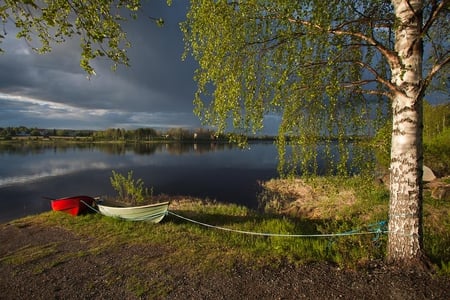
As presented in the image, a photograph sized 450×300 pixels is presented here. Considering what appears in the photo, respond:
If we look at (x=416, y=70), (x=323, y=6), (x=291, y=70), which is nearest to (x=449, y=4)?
(x=416, y=70)

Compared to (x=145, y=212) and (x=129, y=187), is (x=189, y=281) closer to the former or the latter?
(x=145, y=212)

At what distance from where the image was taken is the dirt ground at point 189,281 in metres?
4.77

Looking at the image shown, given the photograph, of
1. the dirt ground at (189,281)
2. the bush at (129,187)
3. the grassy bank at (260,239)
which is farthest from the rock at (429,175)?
the bush at (129,187)

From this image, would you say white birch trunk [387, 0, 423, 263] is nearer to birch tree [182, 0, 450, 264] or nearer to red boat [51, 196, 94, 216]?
birch tree [182, 0, 450, 264]

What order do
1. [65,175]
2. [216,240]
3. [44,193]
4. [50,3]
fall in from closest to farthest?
1. [50,3]
2. [216,240]
3. [44,193]
4. [65,175]

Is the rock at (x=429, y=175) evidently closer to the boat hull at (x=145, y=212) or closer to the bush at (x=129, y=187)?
the boat hull at (x=145, y=212)

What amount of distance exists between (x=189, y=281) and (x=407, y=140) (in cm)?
513

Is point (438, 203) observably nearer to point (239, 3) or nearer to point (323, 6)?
point (323, 6)

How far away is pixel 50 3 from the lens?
5039 mm

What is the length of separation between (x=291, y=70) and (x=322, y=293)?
4362mm

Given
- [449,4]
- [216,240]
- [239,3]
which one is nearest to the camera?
[449,4]

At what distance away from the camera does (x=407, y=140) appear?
4953mm

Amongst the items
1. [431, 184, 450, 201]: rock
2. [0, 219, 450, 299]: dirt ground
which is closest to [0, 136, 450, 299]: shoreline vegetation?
[0, 219, 450, 299]: dirt ground

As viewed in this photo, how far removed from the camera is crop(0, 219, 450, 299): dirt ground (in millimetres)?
4770
